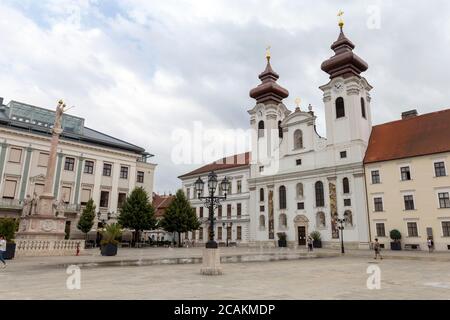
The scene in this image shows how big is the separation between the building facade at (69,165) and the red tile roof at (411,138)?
30.4m

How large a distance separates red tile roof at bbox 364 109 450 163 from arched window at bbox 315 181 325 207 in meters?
6.20

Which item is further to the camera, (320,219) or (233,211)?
(233,211)

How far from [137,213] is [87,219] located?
542 centimetres

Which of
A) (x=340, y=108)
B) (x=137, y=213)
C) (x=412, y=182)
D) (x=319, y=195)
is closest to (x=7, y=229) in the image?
(x=137, y=213)

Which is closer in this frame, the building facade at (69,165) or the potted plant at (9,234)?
the potted plant at (9,234)

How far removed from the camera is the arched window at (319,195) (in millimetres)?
41031

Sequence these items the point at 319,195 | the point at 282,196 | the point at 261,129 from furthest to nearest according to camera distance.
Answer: the point at 261,129 → the point at 282,196 → the point at 319,195

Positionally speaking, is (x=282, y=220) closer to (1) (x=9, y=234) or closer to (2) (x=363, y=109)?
(2) (x=363, y=109)

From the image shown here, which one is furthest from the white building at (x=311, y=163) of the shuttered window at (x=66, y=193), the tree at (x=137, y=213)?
the shuttered window at (x=66, y=193)

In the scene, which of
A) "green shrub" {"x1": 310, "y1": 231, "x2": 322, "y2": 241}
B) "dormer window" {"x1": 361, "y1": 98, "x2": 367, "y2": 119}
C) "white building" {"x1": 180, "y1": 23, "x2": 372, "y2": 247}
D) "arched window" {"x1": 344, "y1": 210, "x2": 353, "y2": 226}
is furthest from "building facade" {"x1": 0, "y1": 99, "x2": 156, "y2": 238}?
"dormer window" {"x1": 361, "y1": 98, "x2": 367, "y2": 119}

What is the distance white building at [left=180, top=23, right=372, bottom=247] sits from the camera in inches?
1532

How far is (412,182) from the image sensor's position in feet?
113

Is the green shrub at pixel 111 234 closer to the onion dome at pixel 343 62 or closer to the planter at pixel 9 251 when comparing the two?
the planter at pixel 9 251

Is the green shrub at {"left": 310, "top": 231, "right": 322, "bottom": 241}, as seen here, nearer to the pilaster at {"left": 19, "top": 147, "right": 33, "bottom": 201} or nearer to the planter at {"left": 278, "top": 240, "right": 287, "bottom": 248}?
the planter at {"left": 278, "top": 240, "right": 287, "bottom": 248}
